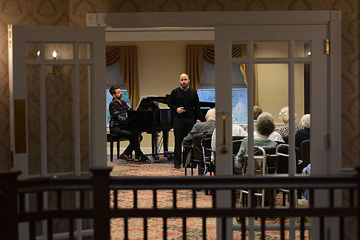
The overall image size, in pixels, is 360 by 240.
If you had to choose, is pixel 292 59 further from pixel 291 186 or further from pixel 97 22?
pixel 291 186

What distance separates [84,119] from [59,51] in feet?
1.83

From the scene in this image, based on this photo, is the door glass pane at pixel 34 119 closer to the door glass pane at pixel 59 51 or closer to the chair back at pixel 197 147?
the door glass pane at pixel 59 51

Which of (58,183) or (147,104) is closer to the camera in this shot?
(58,183)

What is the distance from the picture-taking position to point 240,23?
4.42 meters

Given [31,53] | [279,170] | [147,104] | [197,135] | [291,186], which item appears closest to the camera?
[291,186]

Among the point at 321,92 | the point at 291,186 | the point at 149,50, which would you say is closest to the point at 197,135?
the point at 321,92

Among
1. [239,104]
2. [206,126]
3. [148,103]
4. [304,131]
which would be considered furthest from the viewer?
[148,103]

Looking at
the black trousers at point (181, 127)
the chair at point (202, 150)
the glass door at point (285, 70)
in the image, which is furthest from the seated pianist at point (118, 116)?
the glass door at point (285, 70)

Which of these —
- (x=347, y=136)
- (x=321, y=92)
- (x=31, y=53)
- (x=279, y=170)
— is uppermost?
(x=31, y=53)

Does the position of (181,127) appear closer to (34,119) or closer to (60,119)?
(60,119)

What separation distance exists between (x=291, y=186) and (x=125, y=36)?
1062 cm

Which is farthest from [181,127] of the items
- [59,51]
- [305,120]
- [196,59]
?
[59,51]

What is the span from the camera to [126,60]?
13.1 meters

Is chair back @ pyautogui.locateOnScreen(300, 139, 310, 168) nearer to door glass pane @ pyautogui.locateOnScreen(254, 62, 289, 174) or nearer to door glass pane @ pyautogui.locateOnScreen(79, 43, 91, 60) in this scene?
door glass pane @ pyautogui.locateOnScreen(254, 62, 289, 174)
